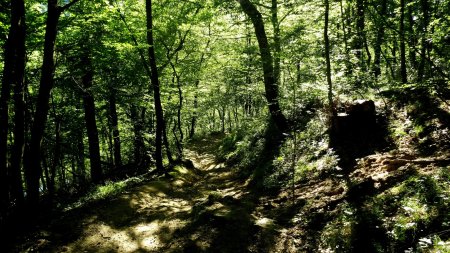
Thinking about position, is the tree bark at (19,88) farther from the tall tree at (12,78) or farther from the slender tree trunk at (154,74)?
the slender tree trunk at (154,74)

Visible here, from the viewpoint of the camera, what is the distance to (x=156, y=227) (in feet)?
29.3

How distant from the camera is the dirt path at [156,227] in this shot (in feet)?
23.8

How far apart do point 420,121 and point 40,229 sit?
11089mm

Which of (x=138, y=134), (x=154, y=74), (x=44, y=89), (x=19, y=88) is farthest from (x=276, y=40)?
(x=138, y=134)

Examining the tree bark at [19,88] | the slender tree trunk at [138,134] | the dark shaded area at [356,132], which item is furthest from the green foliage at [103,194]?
the dark shaded area at [356,132]

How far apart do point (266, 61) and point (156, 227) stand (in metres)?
7.95

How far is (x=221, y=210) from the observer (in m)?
8.60

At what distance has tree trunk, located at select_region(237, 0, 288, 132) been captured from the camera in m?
13.3

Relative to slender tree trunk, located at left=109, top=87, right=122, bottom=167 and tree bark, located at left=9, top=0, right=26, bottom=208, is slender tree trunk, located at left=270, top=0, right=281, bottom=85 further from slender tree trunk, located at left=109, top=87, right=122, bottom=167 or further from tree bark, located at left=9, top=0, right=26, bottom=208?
tree bark, located at left=9, top=0, right=26, bottom=208

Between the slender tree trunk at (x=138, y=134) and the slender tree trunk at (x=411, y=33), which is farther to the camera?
the slender tree trunk at (x=138, y=134)

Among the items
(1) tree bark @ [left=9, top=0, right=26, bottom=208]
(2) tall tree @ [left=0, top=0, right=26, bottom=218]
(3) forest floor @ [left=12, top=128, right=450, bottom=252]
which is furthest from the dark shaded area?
(2) tall tree @ [left=0, top=0, right=26, bottom=218]

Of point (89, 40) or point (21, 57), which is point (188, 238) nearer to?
point (21, 57)

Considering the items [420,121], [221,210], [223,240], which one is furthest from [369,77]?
[223,240]

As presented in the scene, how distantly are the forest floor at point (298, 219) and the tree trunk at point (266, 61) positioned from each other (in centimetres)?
507
